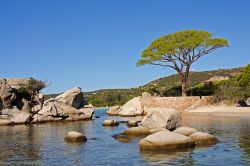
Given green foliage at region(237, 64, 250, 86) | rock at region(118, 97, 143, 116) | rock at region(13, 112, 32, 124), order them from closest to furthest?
1. rock at region(13, 112, 32, 124)
2. rock at region(118, 97, 143, 116)
3. green foliage at region(237, 64, 250, 86)

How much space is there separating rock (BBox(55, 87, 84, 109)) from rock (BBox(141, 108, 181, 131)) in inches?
1160

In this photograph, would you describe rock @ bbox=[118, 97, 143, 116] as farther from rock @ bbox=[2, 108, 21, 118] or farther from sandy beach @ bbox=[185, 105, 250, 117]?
rock @ bbox=[2, 108, 21, 118]

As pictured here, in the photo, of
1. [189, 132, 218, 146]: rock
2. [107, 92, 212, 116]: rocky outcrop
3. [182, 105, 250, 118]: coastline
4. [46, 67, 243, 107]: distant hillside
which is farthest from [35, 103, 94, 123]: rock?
[46, 67, 243, 107]: distant hillside

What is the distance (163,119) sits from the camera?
1224 inches

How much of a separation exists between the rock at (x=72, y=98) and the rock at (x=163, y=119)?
2945cm

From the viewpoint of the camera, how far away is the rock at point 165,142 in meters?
22.2

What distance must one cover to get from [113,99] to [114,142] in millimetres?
101736

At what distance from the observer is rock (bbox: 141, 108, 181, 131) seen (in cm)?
3094

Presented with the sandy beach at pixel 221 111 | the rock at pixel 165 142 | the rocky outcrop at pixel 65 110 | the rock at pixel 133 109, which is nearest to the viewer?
the rock at pixel 165 142

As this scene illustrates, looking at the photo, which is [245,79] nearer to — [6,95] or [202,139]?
[6,95]

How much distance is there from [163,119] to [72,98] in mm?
32022

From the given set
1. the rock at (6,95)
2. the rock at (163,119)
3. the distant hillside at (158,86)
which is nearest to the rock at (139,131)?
the rock at (163,119)

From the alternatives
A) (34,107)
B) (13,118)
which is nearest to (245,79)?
(34,107)

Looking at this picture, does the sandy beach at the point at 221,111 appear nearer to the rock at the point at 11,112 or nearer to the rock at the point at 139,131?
the rock at the point at 139,131
